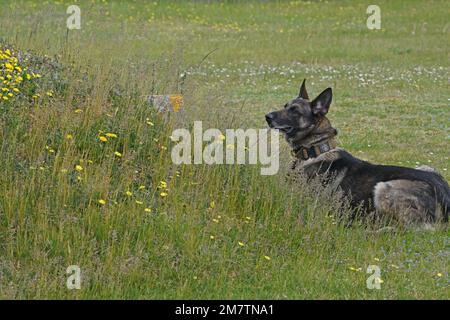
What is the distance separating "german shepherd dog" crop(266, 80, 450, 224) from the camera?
862 cm

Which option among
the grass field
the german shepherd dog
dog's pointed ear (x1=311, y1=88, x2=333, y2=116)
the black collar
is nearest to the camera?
the grass field

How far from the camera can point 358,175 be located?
355 inches

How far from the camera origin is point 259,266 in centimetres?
725

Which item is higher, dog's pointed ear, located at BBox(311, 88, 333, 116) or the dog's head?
Result: dog's pointed ear, located at BBox(311, 88, 333, 116)

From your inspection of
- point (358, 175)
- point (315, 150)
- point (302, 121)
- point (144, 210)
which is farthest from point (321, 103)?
point (144, 210)

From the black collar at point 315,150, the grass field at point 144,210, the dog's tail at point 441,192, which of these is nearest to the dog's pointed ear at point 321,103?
the black collar at point 315,150

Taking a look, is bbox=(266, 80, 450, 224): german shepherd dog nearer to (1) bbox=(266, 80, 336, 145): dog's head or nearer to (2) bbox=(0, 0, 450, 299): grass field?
(1) bbox=(266, 80, 336, 145): dog's head

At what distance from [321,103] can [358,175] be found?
3.15 feet

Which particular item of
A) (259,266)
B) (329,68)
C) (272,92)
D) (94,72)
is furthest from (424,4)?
(259,266)

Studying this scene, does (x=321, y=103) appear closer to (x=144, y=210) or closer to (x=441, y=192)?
(x=441, y=192)

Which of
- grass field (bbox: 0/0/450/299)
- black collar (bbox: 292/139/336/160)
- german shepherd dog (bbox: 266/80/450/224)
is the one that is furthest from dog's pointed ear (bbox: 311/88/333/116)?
grass field (bbox: 0/0/450/299)

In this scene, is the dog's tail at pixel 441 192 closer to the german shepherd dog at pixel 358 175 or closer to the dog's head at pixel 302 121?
the german shepherd dog at pixel 358 175

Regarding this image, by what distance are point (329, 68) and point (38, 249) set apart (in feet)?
46.1

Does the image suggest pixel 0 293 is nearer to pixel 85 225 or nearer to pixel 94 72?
pixel 85 225
